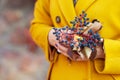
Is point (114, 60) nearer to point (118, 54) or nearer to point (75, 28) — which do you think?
point (118, 54)

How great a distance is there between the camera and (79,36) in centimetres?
117

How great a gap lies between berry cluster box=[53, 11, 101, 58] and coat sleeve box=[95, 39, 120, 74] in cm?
4

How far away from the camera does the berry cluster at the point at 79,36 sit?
115cm

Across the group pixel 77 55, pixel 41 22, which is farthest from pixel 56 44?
pixel 41 22

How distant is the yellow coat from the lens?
3.97ft

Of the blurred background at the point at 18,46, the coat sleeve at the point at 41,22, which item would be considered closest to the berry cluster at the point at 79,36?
the coat sleeve at the point at 41,22

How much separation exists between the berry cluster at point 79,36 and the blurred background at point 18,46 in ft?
4.33

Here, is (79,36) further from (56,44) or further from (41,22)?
(41,22)

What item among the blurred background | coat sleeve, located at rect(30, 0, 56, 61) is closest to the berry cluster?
coat sleeve, located at rect(30, 0, 56, 61)

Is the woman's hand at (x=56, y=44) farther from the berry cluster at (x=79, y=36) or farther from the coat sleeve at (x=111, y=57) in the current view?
the coat sleeve at (x=111, y=57)

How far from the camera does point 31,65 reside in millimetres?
2572

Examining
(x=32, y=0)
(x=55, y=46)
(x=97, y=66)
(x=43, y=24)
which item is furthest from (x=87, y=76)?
(x=32, y=0)

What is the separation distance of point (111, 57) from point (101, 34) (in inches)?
3.6

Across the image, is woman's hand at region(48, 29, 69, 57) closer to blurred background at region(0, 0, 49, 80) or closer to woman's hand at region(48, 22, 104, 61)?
woman's hand at region(48, 22, 104, 61)
